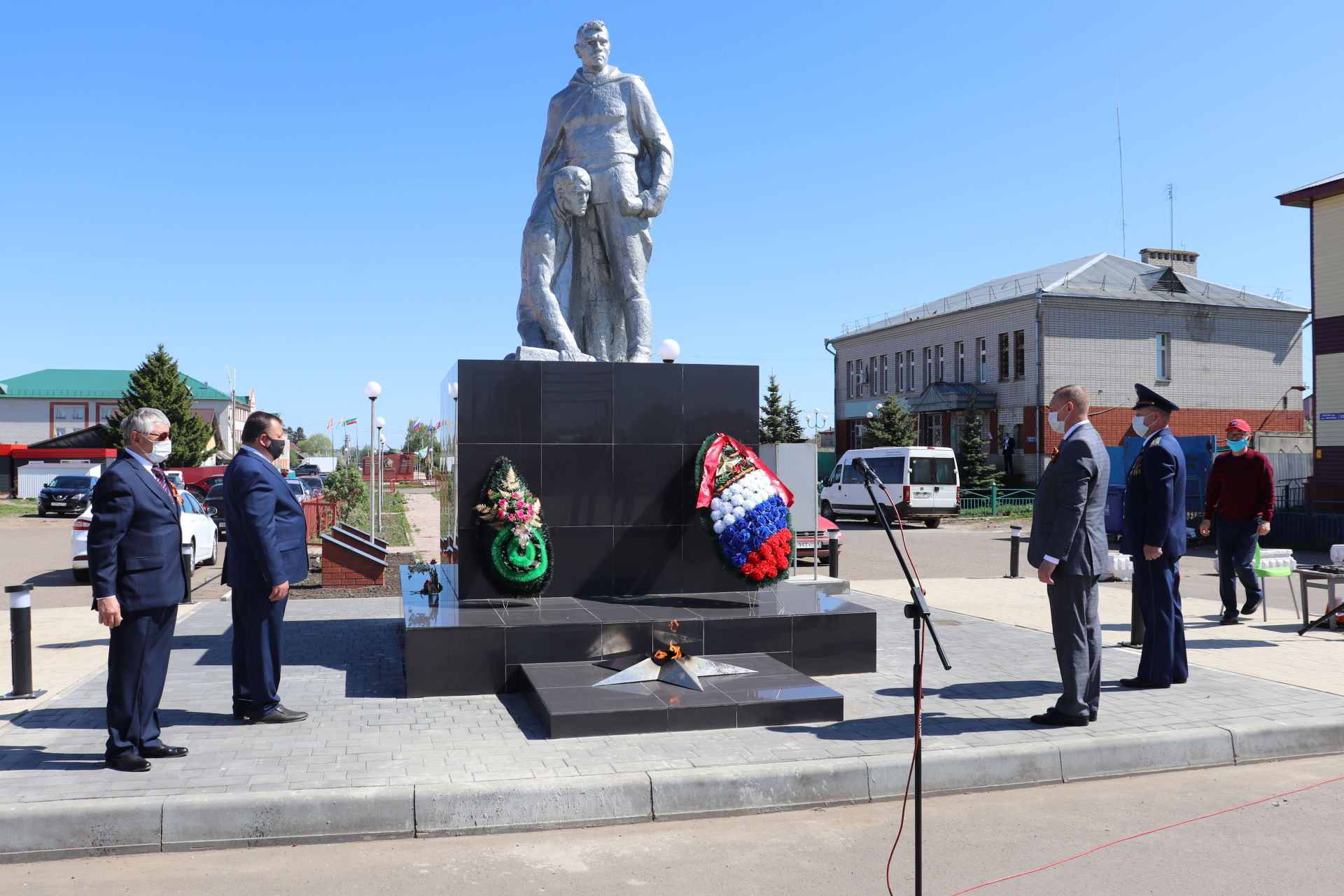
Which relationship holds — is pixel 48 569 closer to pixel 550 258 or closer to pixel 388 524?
pixel 388 524

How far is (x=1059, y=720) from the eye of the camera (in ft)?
19.6

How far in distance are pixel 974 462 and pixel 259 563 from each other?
35554 millimetres

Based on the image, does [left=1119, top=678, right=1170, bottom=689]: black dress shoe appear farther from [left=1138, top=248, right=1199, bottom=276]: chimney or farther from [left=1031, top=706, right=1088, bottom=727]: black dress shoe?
[left=1138, top=248, right=1199, bottom=276]: chimney

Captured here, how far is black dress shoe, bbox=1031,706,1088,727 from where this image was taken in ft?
19.5

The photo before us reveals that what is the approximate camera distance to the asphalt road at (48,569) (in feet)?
45.3

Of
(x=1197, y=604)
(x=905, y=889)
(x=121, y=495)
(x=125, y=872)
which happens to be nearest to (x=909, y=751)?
(x=905, y=889)

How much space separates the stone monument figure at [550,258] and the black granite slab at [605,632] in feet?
7.65

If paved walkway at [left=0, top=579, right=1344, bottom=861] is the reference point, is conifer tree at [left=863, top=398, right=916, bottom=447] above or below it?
above

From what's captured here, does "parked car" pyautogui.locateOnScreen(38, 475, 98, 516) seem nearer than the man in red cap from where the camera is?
No

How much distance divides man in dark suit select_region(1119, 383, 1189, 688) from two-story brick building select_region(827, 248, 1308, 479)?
32.8 meters

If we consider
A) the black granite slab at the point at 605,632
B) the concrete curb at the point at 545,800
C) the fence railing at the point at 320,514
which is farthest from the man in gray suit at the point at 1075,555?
the fence railing at the point at 320,514

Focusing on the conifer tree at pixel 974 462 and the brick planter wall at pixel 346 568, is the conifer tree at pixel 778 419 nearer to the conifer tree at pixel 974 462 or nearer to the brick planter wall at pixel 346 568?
the conifer tree at pixel 974 462

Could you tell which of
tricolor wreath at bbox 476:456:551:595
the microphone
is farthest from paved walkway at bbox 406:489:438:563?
the microphone

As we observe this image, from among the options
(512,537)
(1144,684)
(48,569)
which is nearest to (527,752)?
(512,537)
